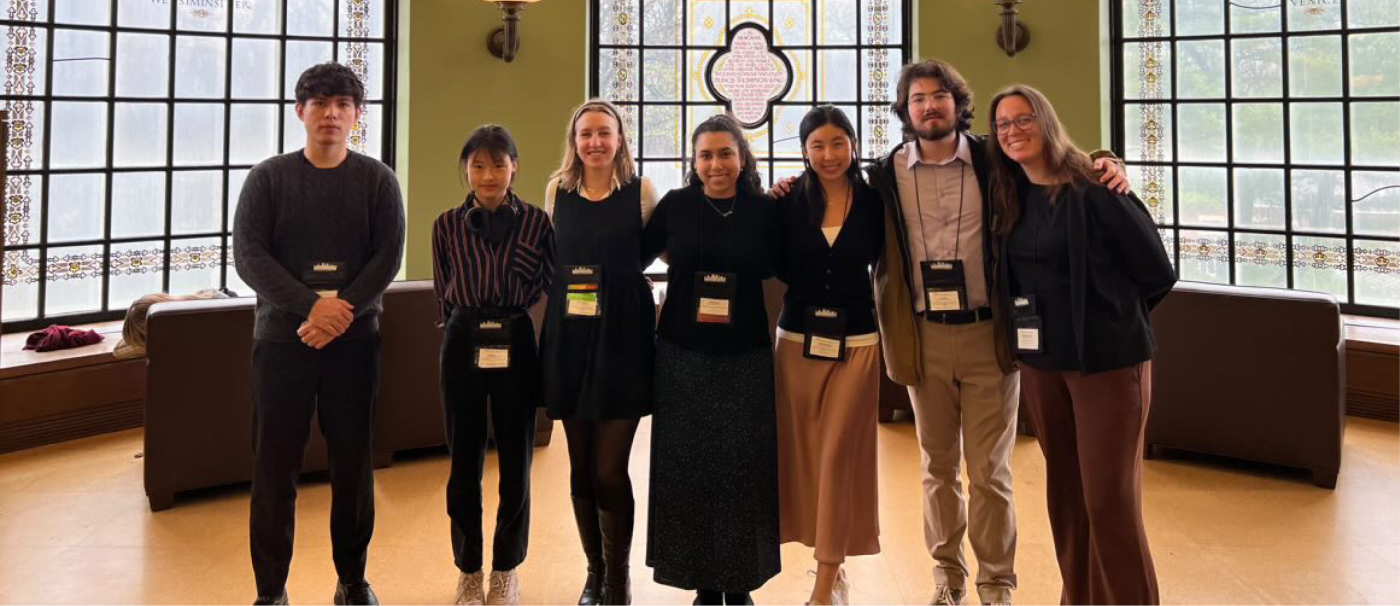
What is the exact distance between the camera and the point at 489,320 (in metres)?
2.46

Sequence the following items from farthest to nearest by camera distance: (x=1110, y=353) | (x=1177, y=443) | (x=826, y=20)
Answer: (x=826, y=20), (x=1177, y=443), (x=1110, y=353)

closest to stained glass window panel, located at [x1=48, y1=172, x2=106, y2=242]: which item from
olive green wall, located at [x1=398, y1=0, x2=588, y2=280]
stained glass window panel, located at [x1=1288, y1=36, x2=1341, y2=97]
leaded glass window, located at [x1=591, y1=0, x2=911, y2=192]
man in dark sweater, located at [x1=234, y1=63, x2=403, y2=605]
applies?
olive green wall, located at [x1=398, y1=0, x2=588, y2=280]

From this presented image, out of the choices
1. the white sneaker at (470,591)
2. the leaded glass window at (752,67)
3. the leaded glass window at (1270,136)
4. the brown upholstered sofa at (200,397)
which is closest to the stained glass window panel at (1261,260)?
the leaded glass window at (1270,136)

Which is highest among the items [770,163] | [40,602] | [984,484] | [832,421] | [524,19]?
[524,19]

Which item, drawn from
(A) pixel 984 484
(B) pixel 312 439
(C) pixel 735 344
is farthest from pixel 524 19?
(A) pixel 984 484

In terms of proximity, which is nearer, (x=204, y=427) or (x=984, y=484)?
(x=984, y=484)

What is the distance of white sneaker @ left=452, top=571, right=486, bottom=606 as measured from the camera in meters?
2.62

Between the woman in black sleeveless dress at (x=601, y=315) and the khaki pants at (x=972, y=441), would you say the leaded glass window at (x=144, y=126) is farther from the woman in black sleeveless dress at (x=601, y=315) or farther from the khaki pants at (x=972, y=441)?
the khaki pants at (x=972, y=441)

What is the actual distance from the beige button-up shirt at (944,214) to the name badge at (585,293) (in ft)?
3.01

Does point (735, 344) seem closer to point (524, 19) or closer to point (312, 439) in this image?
point (312, 439)

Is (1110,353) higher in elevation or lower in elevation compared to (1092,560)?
higher

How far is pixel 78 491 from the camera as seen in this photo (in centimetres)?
367

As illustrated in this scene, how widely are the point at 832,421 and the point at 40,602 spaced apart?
2557 mm

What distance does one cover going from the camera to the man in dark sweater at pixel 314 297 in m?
2.38
